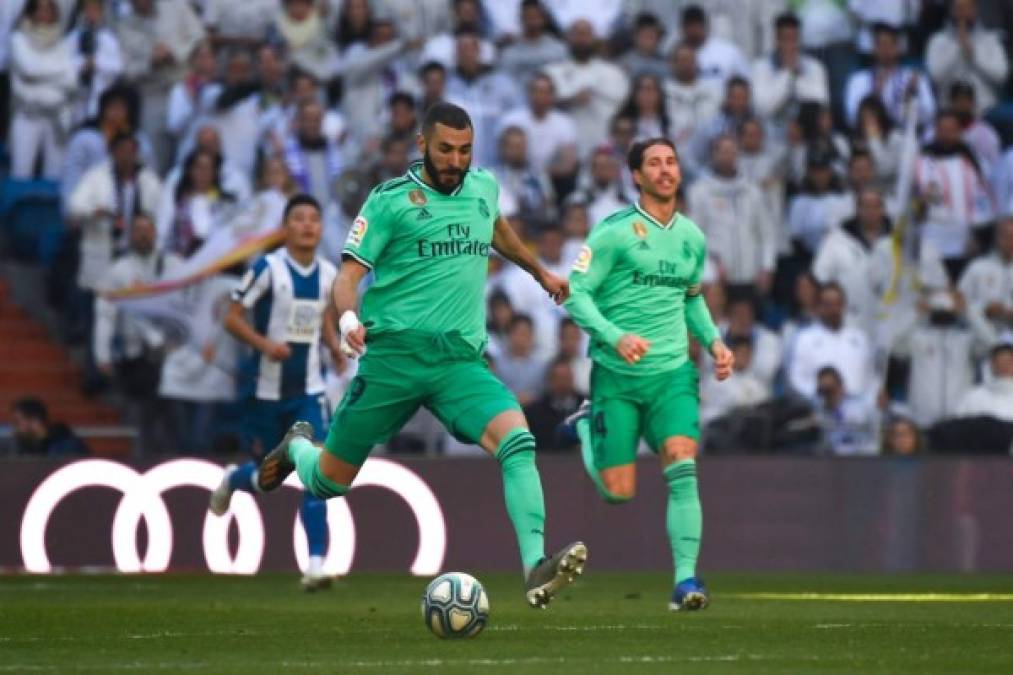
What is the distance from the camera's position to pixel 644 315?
559 inches

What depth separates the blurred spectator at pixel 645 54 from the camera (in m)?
23.7

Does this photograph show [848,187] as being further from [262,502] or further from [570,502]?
[262,502]

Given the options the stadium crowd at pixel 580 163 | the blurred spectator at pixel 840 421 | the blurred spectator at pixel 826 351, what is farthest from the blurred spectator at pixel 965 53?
the blurred spectator at pixel 840 421

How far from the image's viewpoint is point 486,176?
483 inches

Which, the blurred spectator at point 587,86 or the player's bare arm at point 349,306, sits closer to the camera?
the player's bare arm at point 349,306

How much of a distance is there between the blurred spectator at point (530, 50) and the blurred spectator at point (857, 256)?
3.31 m

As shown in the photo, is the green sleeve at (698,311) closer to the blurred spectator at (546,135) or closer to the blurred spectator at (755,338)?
the blurred spectator at (755,338)

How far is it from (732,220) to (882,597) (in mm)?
7341

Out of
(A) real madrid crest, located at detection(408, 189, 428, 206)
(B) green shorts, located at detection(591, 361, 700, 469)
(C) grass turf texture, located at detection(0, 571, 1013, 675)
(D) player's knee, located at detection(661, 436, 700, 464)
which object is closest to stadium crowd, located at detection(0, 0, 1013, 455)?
(C) grass turf texture, located at detection(0, 571, 1013, 675)

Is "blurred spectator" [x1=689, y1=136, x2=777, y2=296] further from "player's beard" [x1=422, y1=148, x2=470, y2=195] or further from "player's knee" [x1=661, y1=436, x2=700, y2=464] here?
"player's beard" [x1=422, y1=148, x2=470, y2=195]

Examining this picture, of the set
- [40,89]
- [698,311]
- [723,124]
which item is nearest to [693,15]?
[723,124]

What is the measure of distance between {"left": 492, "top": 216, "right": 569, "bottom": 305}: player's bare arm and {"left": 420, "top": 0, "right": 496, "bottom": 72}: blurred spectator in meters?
10.6

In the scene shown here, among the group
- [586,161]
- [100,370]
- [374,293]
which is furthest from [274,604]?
[586,161]

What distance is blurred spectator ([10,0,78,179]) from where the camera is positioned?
22.4 metres
